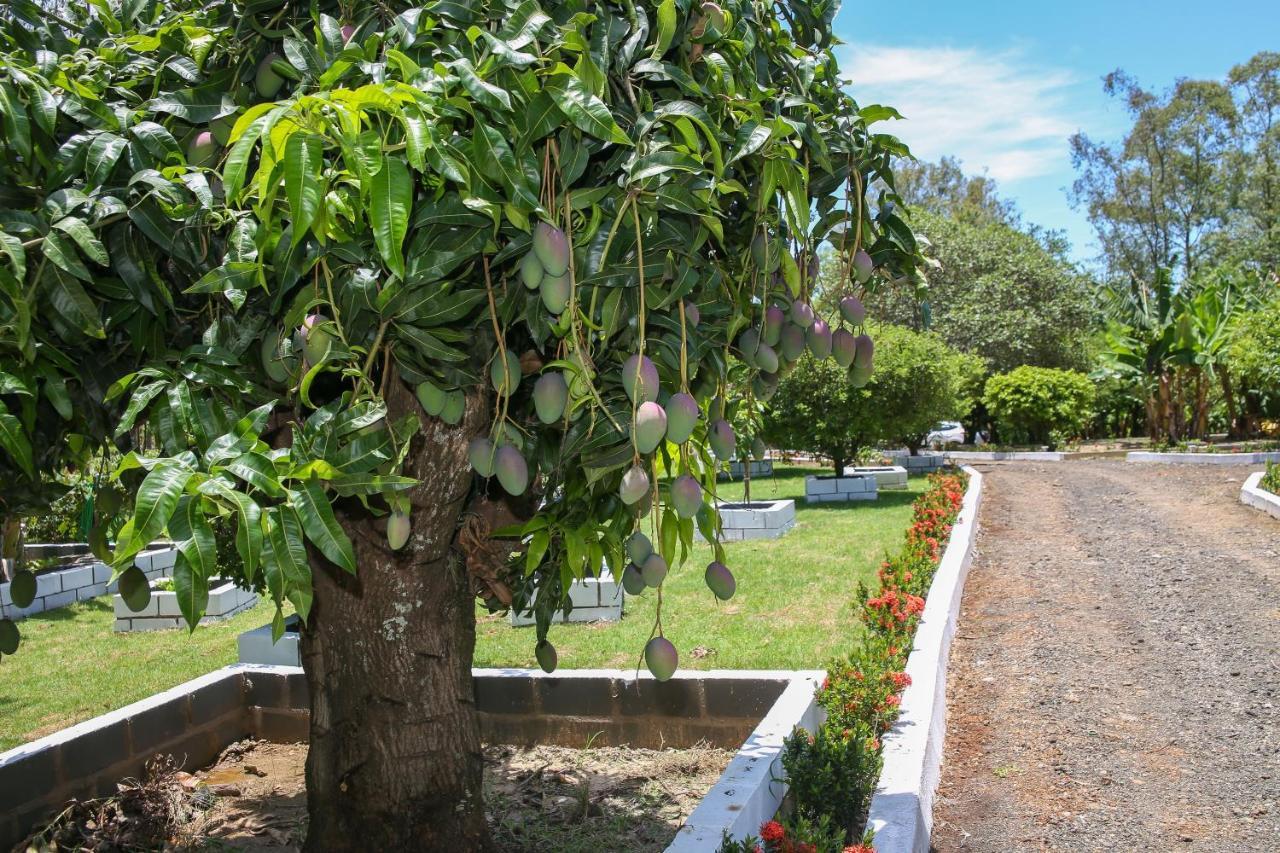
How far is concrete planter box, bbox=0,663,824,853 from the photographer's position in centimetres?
382

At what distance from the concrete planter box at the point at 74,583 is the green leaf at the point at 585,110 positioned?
27.7 ft

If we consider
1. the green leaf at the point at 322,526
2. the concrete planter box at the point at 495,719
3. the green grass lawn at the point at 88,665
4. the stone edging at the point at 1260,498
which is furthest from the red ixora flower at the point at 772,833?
the stone edging at the point at 1260,498

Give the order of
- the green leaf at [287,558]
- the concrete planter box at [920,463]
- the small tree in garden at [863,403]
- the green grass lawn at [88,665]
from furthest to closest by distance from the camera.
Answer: the concrete planter box at [920,463]
the small tree in garden at [863,403]
the green grass lawn at [88,665]
the green leaf at [287,558]

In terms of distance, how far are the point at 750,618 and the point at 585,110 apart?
6.03 m

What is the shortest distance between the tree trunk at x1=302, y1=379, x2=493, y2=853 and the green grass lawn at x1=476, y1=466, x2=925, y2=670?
2.96 meters

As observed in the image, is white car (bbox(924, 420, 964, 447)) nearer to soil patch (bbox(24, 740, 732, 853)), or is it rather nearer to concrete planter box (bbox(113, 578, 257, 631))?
concrete planter box (bbox(113, 578, 257, 631))

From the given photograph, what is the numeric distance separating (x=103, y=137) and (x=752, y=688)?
3374mm

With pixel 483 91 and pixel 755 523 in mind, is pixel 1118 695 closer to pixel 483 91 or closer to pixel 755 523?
pixel 483 91

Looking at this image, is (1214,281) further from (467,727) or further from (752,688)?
(467,727)

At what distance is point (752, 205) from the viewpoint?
2.17 meters

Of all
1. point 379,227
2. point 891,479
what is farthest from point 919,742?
point 891,479

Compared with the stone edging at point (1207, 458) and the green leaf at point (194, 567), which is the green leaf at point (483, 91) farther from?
the stone edging at point (1207, 458)

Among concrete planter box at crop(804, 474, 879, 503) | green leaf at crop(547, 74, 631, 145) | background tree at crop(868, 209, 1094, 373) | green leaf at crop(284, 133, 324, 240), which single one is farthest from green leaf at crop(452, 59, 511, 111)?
background tree at crop(868, 209, 1094, 373)

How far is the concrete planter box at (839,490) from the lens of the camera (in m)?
15.1
